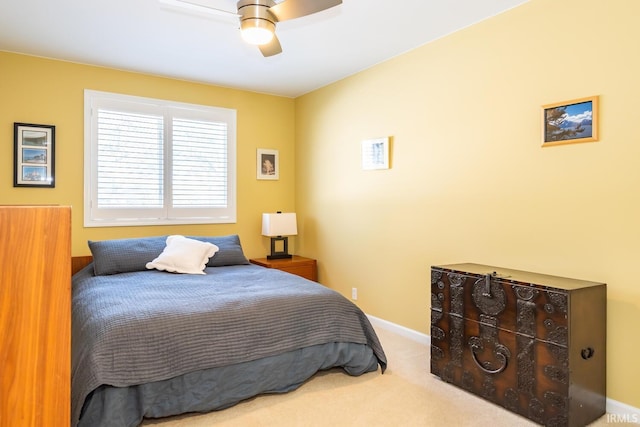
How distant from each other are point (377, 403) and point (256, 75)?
3306 millimetres

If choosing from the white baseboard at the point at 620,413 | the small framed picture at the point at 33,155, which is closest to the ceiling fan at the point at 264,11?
the small framed picture at the point at 33,155

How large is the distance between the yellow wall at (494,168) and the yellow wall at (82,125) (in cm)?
73

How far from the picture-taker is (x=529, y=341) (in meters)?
2.32

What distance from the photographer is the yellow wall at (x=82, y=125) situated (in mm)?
3773

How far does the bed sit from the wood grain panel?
1.29 m

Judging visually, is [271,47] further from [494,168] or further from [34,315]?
[34,315]

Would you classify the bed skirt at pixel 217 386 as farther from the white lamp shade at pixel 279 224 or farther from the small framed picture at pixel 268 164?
the small framed picture at pixel 268 164

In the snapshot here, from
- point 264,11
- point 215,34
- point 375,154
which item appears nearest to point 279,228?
point 375,154

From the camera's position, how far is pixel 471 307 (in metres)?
2.65

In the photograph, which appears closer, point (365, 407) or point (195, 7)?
point (365, 407)

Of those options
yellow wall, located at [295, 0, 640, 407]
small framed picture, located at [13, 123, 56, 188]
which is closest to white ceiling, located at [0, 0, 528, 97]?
yellow wall, located at [295, 0, 640, 407]

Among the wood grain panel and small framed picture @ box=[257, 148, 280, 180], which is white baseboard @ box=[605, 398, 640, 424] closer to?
the wood grain panel

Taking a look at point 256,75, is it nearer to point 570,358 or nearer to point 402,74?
point 402,74

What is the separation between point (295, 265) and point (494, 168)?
2.44 m
